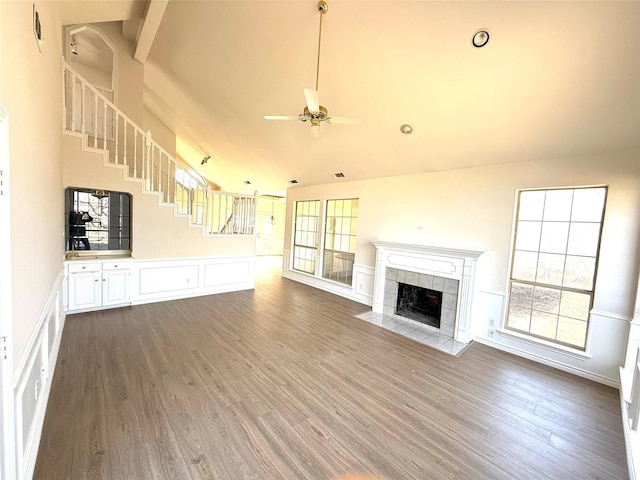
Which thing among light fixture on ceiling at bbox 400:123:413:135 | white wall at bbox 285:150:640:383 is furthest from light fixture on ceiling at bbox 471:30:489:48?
white wall at bbox 285:150:640:383

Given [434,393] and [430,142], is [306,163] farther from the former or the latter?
[434,393]

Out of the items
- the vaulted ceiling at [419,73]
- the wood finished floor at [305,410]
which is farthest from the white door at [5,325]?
the vaulted ceiling at [419,73]

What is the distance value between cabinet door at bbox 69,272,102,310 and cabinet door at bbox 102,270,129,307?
76 mm

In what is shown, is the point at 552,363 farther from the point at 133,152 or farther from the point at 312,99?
the point at 133,152

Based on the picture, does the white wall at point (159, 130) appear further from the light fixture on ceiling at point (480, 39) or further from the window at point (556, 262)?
the window at point (556, 262)

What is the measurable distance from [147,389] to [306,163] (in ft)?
16.1

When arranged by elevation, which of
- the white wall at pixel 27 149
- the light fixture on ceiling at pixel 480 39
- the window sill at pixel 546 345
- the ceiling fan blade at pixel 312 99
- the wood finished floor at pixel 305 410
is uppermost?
the light fixture on ceiling at pixel 480 39

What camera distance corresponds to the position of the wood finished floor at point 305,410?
6.09ft

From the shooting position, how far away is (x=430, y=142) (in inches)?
161

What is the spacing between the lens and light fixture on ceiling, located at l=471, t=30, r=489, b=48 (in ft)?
8.57

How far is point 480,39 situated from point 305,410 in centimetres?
385

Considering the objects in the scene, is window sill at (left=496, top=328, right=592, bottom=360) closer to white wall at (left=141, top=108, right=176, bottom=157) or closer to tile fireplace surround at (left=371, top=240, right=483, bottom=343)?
tile fireplace surround at (left=371, top=240, right=483, bottom=343)

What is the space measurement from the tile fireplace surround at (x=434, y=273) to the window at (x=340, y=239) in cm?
119

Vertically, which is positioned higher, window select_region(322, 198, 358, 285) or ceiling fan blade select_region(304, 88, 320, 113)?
ceiling fan blade select_region(304, 88, 320, 113)
